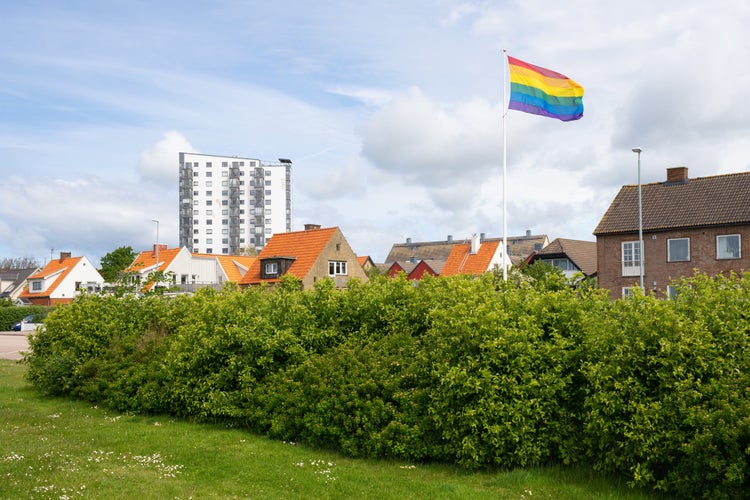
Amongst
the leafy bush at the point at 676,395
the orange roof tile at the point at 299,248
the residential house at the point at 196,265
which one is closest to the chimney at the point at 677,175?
the orange roof tile at the point at 299,248

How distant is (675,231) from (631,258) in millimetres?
3345

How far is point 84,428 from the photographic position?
37.7 ft

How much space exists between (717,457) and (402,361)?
4.29 m

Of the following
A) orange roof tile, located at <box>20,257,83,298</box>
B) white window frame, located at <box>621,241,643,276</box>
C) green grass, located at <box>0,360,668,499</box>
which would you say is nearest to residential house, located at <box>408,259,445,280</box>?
white window frame, located at <box>621,241,643,276</box>

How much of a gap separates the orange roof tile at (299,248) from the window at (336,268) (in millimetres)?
1755

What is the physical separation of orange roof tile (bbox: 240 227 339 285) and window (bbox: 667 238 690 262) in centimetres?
2630

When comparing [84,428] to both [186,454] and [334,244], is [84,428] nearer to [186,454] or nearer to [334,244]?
[186,454]

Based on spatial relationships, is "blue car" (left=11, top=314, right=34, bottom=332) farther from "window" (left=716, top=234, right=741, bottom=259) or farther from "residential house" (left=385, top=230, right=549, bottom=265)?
"residential house" (left=385, top=230, right=549, bottom=265)

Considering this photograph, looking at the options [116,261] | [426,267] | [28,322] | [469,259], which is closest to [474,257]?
[469,259]

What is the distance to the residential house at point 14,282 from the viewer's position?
302 ft

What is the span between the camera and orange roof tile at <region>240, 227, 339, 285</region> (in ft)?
184

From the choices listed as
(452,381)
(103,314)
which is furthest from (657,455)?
(103,314)

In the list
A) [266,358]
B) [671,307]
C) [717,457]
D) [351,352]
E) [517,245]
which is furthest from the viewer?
[517,245]

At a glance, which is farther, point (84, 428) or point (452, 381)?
point (84, 428)
